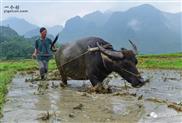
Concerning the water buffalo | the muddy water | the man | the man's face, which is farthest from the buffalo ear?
the man

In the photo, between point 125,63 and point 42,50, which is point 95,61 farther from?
point 42,50

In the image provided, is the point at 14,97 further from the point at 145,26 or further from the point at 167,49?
the point at 145,26

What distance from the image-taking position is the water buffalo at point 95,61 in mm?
8945

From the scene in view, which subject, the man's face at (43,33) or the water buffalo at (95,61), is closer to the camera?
the water buffalo at (95,61)

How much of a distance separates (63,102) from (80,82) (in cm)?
474

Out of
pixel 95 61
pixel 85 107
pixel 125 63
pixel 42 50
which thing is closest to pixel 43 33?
pixel 42 50

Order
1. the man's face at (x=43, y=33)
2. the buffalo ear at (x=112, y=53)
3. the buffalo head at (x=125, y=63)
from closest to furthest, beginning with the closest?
the buffalo head at (x=125, y=63), the buffalo ear at (x=112, y=53), the man's face at (x=43, y=33)

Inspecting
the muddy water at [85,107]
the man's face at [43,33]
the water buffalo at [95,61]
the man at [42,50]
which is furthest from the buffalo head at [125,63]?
the man at [42,50]

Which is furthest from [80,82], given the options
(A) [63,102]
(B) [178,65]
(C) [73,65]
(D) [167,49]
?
(D) [167,49]

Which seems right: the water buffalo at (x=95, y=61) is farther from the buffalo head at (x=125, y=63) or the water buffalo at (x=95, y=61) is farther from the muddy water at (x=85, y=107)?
the muddy water at (x=85, y=107)

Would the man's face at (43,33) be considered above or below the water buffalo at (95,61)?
above

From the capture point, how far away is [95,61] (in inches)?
379

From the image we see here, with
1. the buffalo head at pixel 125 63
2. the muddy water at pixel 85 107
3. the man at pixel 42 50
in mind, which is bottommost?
the muddy water at pixel 85 107

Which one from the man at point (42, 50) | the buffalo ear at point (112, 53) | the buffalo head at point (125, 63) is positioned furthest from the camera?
the man at point (42, 50)
